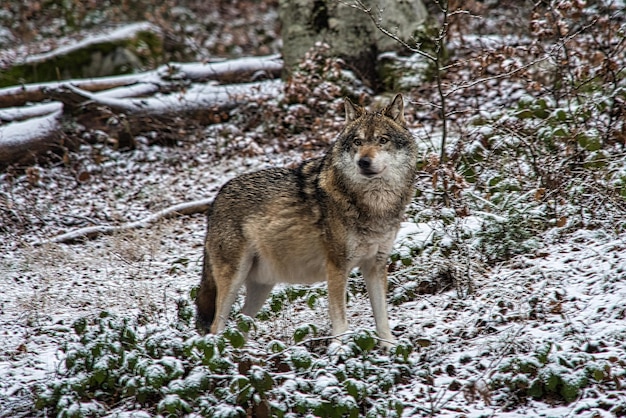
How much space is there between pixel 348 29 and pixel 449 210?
5.63 metres

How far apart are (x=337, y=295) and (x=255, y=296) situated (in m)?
1.03

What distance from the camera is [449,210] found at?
6.60m

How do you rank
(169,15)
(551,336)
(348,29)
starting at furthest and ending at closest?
(169,15), (348,29), (551,336)

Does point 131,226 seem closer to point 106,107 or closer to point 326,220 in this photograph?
point 106,107

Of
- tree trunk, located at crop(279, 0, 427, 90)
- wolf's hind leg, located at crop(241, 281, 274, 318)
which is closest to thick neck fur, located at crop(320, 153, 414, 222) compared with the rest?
wolf's hind leg, located at crop(241, 281, 274, 318)

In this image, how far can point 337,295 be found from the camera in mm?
5305

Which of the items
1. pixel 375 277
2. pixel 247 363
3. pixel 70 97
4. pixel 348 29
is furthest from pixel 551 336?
pixel 70 97

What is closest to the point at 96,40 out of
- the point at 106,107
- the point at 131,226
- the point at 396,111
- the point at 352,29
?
the point at 106,107

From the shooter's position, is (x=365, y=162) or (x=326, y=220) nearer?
(x=365, y=162)

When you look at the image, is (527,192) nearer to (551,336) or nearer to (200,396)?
(551,336)

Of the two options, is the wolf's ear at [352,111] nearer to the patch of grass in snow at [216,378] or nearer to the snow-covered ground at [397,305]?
the snow-covered ground at [397,305]

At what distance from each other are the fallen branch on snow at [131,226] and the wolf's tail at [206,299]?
2667 mm

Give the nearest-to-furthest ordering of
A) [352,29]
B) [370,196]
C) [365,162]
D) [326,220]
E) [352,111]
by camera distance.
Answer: [365,162], [370,196], [326,220], [352,111], [352,29]

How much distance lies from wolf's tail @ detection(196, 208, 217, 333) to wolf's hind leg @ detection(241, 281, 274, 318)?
0.37m
